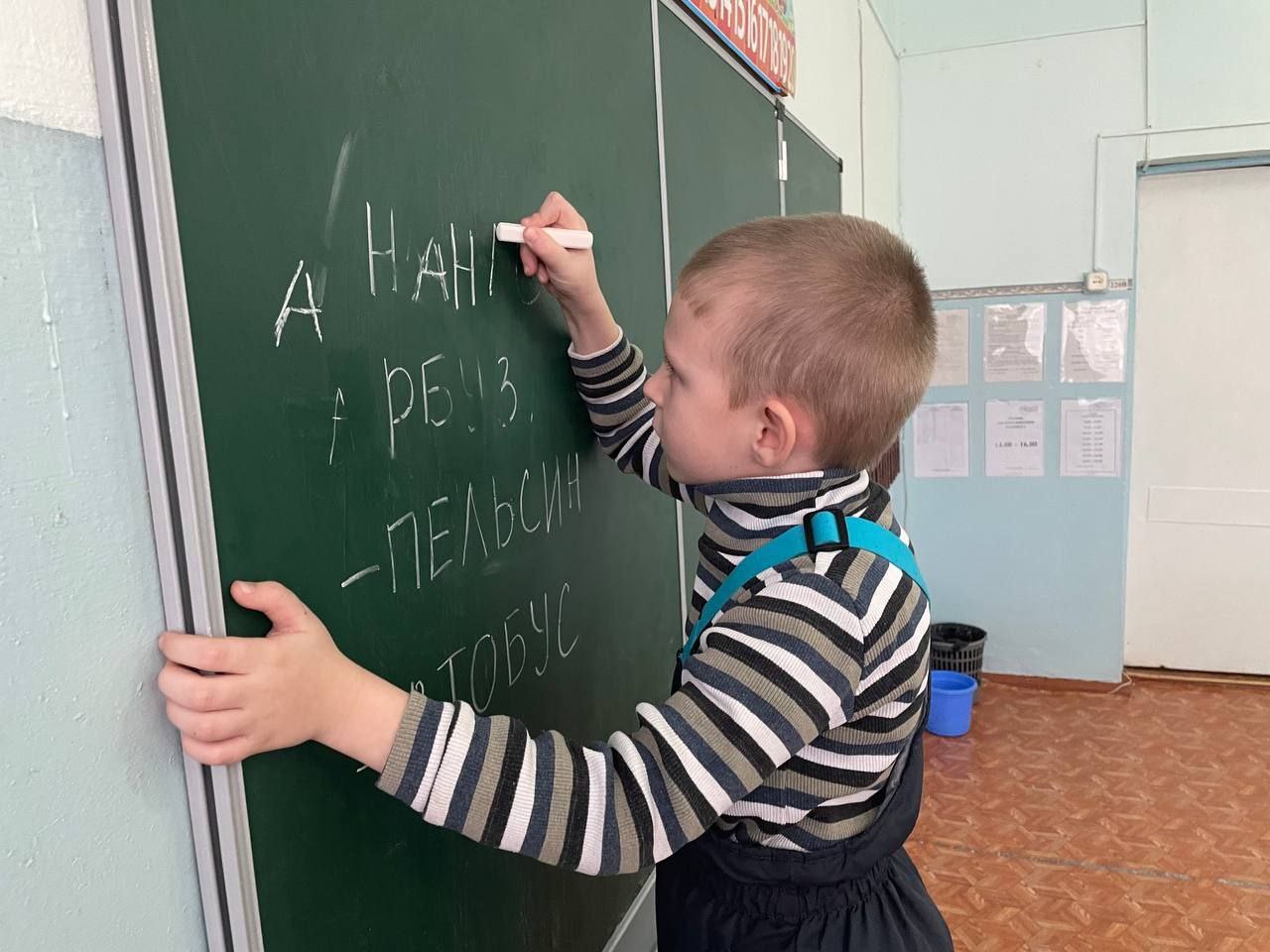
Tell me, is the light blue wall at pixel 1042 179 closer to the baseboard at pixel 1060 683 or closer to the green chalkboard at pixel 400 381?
the baseboard at pixel 1060 683

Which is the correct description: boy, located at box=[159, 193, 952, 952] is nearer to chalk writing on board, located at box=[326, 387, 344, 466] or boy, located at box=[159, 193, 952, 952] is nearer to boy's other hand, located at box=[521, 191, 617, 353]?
boy's other hand, located at box=[521, 191, 617, 353]

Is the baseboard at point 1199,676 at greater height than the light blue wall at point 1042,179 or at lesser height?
lesser

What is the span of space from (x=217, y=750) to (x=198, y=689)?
0.14 ft

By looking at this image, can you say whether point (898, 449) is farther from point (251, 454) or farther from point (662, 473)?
point (251, 454)

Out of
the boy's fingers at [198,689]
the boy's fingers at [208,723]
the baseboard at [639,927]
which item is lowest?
Answer: the baseboard at [639,927]

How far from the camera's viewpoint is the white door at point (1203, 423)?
11.6ft

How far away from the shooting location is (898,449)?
3812 millimetres

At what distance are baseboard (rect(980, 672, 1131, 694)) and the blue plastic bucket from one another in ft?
1.75

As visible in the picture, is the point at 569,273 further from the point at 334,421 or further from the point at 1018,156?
the point at 1018,156

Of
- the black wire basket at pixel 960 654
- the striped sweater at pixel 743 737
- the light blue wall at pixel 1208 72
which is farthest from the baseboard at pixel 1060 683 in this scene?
the striped sweater at pixel 743 737

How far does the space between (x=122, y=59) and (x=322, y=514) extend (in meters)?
0.33

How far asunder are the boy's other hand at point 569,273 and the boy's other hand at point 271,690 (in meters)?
0.50

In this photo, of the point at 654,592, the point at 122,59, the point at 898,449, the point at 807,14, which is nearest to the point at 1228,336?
the point at 898,449

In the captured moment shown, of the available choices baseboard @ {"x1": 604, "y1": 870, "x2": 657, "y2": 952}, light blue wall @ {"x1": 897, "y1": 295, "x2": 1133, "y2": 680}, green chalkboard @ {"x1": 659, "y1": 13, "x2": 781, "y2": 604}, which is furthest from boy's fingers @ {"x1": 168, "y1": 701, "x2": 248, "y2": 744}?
light blue wall @ {"x1": 897, "y1": 295, "x2": 1133, "y2": 680}
